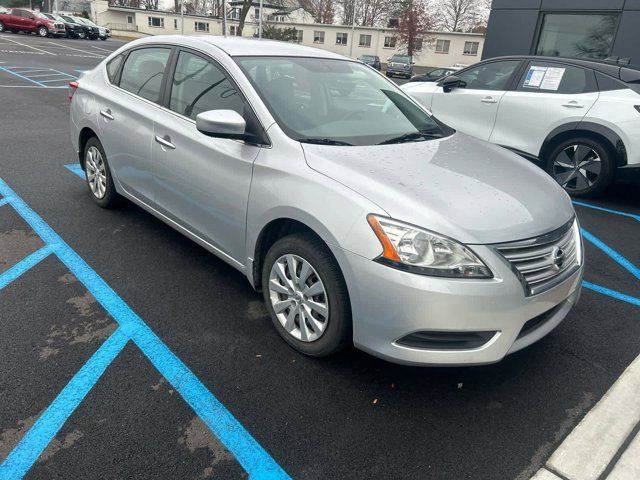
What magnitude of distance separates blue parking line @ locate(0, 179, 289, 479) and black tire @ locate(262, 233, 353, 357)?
23.5 inches

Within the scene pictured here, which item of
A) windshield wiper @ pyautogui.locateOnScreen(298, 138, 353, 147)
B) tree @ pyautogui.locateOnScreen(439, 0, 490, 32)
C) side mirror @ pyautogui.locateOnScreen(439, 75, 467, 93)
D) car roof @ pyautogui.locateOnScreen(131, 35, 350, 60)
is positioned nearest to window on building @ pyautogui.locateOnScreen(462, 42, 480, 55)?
tree @ pyautogui.locateOnScreen(439, 0, 490, 32)

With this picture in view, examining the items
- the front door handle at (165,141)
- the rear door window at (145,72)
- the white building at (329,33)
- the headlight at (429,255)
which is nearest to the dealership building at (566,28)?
the rear door window at (145,72)

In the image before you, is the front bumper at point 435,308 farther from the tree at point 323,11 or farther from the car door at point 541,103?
the tree at point 323,11

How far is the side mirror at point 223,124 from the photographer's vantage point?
2814 millimetres

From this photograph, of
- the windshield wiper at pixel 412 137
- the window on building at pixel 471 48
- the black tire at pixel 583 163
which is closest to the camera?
the windshield wiper at pixel 412 137

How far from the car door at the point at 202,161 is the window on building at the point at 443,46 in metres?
55.8

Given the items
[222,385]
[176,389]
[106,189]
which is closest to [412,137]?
[222,385]

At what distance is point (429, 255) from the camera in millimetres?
2275

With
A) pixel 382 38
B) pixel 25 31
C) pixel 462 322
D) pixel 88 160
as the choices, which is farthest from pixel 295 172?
pixel 382 38

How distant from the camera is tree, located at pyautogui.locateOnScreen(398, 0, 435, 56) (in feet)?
169

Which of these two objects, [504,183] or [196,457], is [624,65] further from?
[196,457]

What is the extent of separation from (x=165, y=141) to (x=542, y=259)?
261 centimetres

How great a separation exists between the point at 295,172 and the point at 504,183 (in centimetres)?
118

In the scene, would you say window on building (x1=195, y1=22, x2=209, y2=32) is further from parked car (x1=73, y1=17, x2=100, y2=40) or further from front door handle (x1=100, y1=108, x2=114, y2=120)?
front door handle (x1=100, y1=108, x2=114, y2=120)
